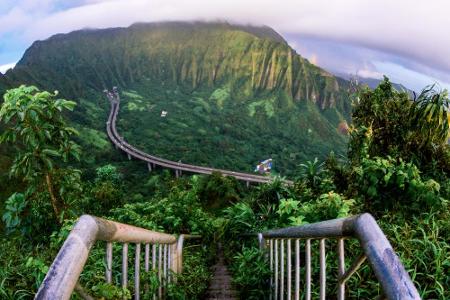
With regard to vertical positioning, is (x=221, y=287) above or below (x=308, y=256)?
below

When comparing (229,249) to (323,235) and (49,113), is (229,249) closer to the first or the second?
(49,113)

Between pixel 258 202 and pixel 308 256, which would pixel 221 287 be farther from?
pixel 258 202

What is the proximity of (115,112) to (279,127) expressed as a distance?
64.8m

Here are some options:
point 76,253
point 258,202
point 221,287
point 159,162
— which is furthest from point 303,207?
point 159,162

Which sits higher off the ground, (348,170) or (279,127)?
(348,170)

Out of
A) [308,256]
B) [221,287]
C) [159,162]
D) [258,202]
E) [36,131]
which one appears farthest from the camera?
[159,162]

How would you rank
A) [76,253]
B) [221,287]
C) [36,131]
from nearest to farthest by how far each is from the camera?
[76,253], [36,131], [221,287]

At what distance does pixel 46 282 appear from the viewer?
1.29 meters

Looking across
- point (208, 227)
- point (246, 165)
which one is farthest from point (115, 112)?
point (208, 227)

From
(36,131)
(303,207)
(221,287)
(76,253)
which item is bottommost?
(221,287)

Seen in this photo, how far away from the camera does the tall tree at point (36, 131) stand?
5020mm

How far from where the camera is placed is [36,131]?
523 centimetres

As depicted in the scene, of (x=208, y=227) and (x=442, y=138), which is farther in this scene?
(x=208, y=227)

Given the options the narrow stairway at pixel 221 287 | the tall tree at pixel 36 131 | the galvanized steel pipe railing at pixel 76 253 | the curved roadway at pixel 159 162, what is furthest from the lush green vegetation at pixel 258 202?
the curved roadway at pixel 159 162
